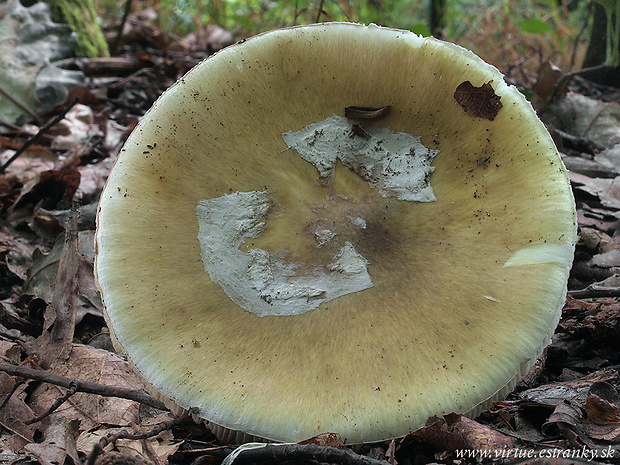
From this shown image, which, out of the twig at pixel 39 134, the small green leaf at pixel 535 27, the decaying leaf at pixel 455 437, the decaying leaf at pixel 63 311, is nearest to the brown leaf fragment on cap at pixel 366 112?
the decaying leaf at pixel 455 437

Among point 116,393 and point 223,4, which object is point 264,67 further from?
point 223,4

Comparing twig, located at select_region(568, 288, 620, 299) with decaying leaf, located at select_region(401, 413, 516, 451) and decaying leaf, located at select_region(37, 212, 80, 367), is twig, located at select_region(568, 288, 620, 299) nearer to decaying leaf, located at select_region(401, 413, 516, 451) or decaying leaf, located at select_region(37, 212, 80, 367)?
decaying leaf, located at select_region(401, 413, 516, 451)

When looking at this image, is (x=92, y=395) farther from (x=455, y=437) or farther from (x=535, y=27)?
(x=535, y=27)

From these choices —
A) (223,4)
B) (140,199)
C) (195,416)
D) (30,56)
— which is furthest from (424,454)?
(223,4)

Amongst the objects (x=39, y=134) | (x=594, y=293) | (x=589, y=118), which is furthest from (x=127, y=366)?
(x=589, y=118)

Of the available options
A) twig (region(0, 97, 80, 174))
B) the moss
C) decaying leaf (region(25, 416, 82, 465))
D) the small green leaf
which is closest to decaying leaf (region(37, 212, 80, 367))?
decaying leaf (region(25, 416, 82, 465))

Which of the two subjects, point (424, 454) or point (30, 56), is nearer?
point (424, 454)

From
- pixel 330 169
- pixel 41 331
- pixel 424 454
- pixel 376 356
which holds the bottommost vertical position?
pixel 41 331

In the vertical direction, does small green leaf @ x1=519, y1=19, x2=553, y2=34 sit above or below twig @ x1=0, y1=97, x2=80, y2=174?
above
